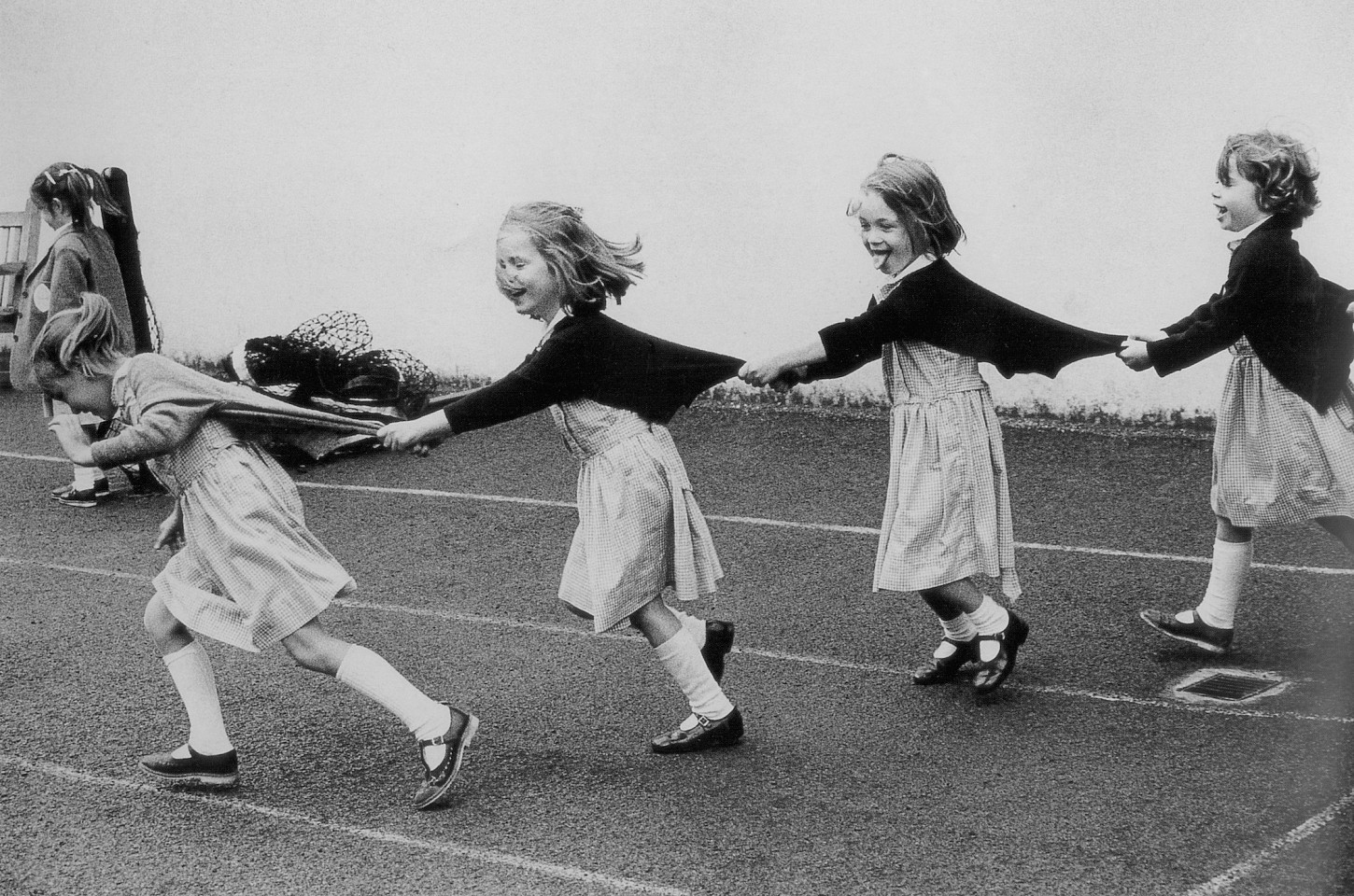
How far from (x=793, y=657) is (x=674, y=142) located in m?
5.56

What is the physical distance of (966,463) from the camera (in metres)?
4.30

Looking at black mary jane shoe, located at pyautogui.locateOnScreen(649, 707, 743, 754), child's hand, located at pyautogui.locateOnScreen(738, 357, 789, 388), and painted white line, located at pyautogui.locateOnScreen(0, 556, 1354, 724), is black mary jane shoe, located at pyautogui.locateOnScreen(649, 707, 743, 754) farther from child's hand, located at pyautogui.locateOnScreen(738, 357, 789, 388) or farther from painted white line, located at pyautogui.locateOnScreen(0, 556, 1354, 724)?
child's hand, located at pyautogui.locateOnScreen(738, 357, 789, 388)

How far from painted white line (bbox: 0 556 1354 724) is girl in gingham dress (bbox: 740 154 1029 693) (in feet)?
1.05

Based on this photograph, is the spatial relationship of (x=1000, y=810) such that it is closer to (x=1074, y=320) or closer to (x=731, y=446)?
(x=731, y=446)

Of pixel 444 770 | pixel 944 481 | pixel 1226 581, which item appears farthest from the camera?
pixel 1226 581

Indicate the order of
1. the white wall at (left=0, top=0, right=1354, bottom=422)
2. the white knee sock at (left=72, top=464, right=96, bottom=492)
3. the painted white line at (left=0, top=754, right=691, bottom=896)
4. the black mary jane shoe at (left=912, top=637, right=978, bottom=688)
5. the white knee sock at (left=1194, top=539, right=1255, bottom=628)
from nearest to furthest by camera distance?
the painted white line at (left=0, top=754, right=691, bottom=896), the black mary jane shoe at (left=912, top=637, right=978, bottom=688), the white knee sock at (left=1194, top=539, right=1255, bottom=628), the white knee sock at (left=72, top=464, right=96, bottom=492), the white wall at (left=0, top=0, right=1354, bottom=422)

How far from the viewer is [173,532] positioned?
13.6 ft

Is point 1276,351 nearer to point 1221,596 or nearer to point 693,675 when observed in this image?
point 1221,596

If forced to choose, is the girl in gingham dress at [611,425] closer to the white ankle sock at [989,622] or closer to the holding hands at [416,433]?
the holding hands at [416,433]

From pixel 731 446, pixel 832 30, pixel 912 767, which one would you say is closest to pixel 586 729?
pixel 912 767

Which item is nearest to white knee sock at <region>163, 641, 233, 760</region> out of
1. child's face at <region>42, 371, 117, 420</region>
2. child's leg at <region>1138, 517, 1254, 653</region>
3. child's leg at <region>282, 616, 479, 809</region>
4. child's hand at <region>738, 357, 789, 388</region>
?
child's leg at <region>282, 616, 479, 809</region>

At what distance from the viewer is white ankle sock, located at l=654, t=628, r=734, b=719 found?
408 centimetres

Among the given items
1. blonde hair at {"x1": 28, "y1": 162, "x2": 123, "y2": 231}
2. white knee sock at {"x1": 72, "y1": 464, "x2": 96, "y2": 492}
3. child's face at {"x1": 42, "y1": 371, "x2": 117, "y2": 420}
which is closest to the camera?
child's face at {"x1": 42, "y1": 371, "x2": 117, "y2": 420}

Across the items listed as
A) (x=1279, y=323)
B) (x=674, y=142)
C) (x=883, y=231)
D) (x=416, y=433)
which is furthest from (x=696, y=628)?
(x=674, y=142)
